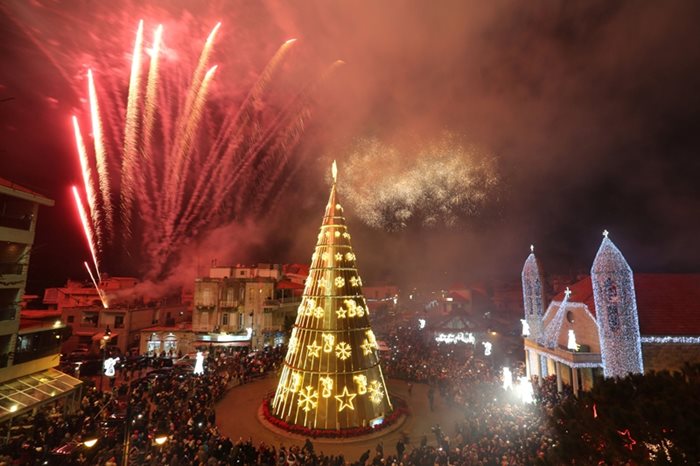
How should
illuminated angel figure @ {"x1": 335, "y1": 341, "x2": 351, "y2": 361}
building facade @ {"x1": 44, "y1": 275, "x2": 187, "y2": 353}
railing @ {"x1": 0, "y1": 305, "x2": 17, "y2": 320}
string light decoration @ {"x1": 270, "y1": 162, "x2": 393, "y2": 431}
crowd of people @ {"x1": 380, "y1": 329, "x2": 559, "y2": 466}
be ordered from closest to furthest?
crowd of people @ {"x1": 380, "y1": 329, "x2": 559, "y2": 466}, string light decoration @ {"x1": 270, "y1": 162, "x2": 393, "y2": 431}, illuminated angel figure @ {"x1": 335, "y1": 341, "x2": 351, "y2": 361}, railing @ {"x1": 0, "y1": 305, "x2": 17, "y2": 320}, building facade @ {"x1": 44, "y1": 275, "x2": 187, "y2": 353}

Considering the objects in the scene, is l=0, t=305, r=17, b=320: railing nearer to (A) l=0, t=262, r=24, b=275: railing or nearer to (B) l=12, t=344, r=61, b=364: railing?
(A) l=0, t=262, r=24, b=275: railing

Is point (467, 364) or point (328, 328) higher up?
point (328, 328)

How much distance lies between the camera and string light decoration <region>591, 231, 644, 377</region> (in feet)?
64.4

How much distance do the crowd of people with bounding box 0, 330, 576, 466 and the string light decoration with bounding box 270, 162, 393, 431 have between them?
2330mm

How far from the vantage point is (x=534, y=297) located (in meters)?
30.1

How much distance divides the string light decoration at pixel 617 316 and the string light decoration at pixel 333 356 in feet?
42.9

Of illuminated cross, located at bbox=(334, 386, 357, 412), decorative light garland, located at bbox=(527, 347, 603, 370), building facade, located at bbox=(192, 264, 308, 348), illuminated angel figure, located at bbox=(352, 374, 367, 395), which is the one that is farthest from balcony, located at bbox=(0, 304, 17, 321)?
decorative light garland, located at bbox=(527, 347, 603, 370)

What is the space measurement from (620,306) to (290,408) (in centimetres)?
1944

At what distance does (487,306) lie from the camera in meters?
80.0

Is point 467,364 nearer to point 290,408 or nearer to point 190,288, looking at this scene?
point 290,408

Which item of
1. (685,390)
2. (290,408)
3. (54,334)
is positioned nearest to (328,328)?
(290,408)

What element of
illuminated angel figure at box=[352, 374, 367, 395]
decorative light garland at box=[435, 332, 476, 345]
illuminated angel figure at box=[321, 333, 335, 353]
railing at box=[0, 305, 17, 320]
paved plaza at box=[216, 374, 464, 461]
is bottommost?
paved plaza at box=[216, 374, 464, 461]

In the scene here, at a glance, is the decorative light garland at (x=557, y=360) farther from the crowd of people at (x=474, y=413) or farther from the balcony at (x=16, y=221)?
the balcony at (x=16, y=221)

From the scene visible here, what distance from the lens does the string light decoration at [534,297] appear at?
2975 cm
